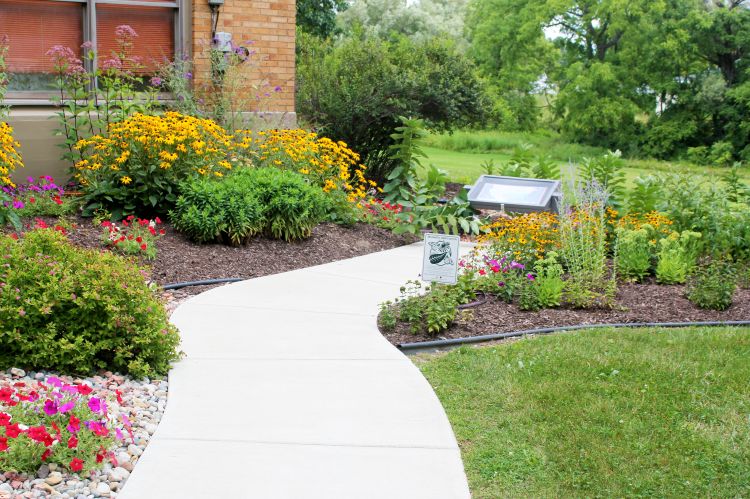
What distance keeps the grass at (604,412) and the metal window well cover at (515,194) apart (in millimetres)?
3640

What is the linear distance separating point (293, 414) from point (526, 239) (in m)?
3.59

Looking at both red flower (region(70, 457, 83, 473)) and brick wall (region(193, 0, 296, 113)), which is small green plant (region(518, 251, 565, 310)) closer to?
red flower (region(70, 457, 83, 473))

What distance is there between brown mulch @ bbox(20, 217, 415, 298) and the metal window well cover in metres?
1.18

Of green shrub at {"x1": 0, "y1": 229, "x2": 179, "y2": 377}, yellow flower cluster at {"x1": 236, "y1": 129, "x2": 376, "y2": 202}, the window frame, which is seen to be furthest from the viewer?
the window frame

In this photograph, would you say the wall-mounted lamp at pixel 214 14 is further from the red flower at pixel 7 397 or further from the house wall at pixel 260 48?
the red flower at pixel 7 397

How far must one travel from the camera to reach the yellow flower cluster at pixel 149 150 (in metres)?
8.83

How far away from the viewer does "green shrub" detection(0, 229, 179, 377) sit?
506 centimetres

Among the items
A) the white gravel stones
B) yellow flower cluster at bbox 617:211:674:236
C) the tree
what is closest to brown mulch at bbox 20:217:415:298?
the white gravel stones

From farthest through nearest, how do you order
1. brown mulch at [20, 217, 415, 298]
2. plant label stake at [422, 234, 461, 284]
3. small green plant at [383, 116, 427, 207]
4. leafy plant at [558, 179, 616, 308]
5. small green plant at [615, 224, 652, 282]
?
small green plant at [383, 116, 427, 207] → small green plant at [615, 224, 652, 282] → brown mulch at [20, 217, 415, 298] → leafy plant at [558, 179, 616, 308] → plant label stake at [422, 234, 461, 284]

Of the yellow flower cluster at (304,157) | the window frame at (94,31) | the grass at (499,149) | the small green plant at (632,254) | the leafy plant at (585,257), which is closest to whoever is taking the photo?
the leafy plant at (585,257)

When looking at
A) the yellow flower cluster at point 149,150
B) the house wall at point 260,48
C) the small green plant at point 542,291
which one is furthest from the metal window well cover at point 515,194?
the house wall at point 260,48

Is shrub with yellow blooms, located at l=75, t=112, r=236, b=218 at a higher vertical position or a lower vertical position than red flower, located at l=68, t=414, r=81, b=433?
higher

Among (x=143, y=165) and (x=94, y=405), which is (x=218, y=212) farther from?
(x=94, y=405)

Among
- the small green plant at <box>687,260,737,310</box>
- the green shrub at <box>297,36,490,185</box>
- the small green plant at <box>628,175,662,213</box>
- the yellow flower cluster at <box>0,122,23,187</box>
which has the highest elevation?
the green shrub at <box>297,36,490,185</box>
